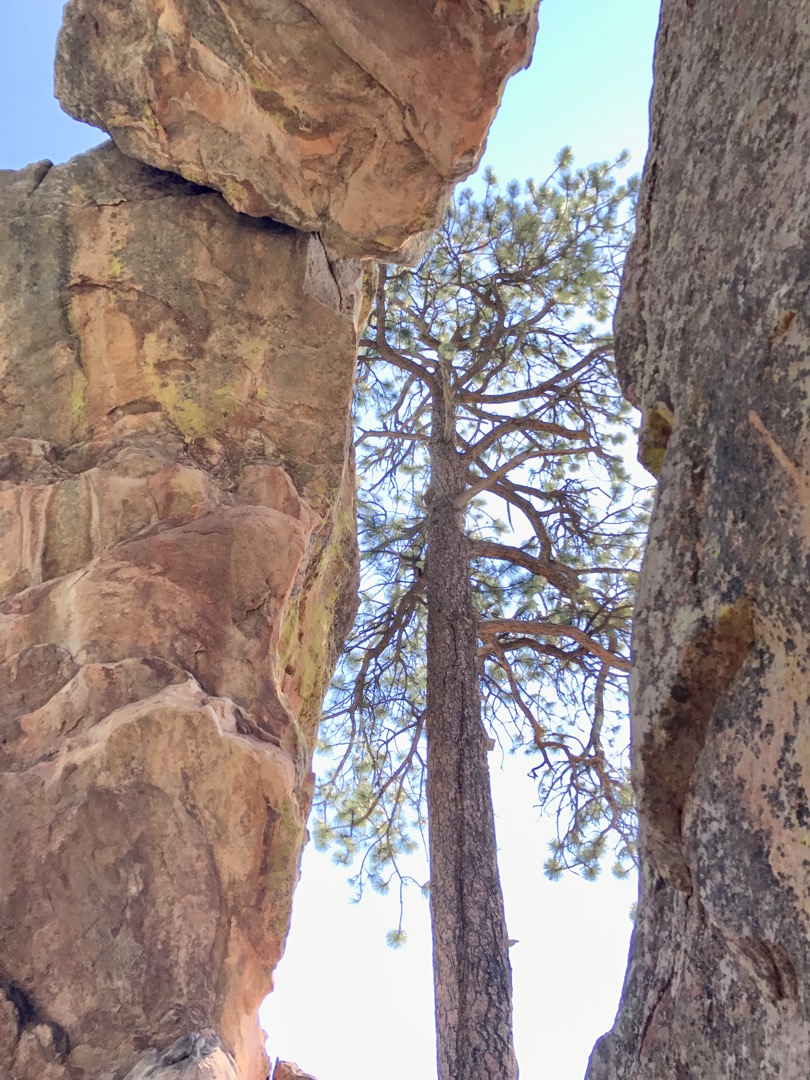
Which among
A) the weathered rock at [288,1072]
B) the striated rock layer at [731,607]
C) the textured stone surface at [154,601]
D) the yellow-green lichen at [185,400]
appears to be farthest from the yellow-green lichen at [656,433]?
the weathered rock at [288,1072]

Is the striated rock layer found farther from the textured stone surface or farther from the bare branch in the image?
the bare branch

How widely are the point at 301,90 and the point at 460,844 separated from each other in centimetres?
387

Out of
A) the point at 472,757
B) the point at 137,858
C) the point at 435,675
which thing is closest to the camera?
the point at 137,858

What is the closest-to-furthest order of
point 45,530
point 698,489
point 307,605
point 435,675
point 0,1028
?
point 698,489 < point 0,1028 < point 45,530 < point 307,605 < point 435,675

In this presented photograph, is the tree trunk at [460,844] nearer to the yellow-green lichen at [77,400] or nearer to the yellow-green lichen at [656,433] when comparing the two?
the yellow-green lichen at [77,400]

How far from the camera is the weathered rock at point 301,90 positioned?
3512mm

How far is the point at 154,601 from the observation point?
3053 millimetres

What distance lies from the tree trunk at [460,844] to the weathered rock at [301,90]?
2.87 meters

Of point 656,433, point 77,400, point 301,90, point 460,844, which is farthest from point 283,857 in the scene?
point 301,90

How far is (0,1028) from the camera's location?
90.1 inches

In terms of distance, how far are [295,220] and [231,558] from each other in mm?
1589

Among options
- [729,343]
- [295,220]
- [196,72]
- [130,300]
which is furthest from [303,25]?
[729,343]

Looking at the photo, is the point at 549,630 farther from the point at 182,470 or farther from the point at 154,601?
the point at 154,601

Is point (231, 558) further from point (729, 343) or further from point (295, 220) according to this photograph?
point (729, 343)
